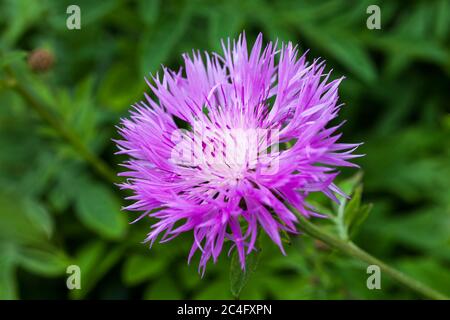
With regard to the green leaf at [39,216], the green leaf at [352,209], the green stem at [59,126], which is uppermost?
the green stem at [59,126]

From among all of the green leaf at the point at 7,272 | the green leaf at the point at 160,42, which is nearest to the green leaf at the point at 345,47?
the green leaf at the point at 160,42

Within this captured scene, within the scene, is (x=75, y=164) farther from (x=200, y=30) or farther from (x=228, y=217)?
(x=228, y=217)

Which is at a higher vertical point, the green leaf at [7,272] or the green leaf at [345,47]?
the green leaf at [345,47]

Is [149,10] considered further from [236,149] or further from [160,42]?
[236,149]

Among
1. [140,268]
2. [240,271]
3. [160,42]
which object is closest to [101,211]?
[140,268]

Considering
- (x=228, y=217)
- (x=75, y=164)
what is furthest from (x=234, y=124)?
(x=75, y=164)

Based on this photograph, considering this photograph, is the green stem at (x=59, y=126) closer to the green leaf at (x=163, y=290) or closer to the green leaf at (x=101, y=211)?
the green leaf at (x=101, y=211)

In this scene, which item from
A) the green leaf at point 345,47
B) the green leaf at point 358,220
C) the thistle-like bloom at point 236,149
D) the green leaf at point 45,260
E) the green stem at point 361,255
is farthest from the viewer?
the green leaf at point 345,47

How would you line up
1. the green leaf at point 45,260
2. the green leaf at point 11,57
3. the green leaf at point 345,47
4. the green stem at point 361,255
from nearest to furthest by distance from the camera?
1. the green stem at point 361,255
2. the green leaf at point 11,57
3. the green leaf at point 45,260
4. the green leaf at point 345,47
